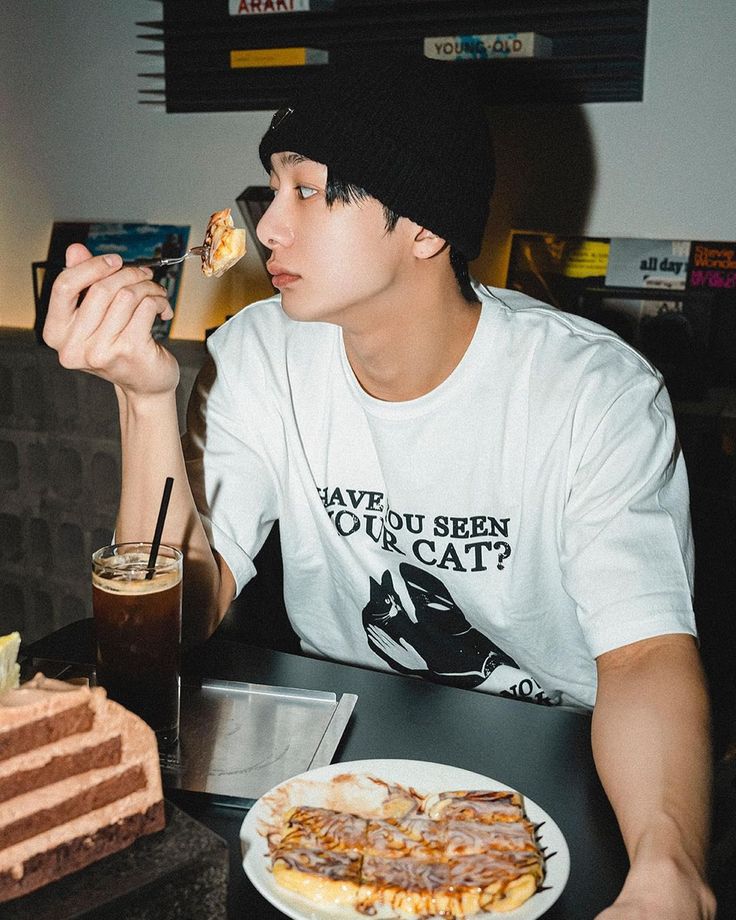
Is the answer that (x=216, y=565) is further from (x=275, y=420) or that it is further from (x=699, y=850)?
(x=699, y=850)

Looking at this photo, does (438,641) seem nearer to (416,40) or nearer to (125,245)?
(416,40)

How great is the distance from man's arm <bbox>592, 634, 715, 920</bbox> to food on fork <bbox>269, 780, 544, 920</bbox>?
3.5 inches

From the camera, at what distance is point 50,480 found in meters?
2.87

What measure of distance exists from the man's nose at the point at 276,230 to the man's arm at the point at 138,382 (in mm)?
170

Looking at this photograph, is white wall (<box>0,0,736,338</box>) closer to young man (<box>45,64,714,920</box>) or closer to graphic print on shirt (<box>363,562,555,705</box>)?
young man (<box>45,64,714,920</box>)

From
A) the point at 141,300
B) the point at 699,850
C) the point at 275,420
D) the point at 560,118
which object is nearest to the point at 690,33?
the point at 560,118

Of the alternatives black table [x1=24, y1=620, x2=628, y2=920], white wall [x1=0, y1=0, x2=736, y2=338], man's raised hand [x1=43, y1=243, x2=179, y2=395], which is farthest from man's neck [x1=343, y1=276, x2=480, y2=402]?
white wall [x1=0, y1=0, x2=736, y2=338]

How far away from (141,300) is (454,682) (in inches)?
29.3

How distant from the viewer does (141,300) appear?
1282 millimetres

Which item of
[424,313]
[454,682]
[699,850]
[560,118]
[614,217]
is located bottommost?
[454,682]

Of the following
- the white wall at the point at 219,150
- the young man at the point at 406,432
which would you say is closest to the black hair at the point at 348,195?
the young man at the point at 406,432

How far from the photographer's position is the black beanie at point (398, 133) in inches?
53.2

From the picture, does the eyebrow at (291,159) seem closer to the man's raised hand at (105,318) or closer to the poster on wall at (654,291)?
the man's raised hand at (105,318)

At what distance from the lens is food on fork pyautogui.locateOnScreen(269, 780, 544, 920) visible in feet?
2.54
